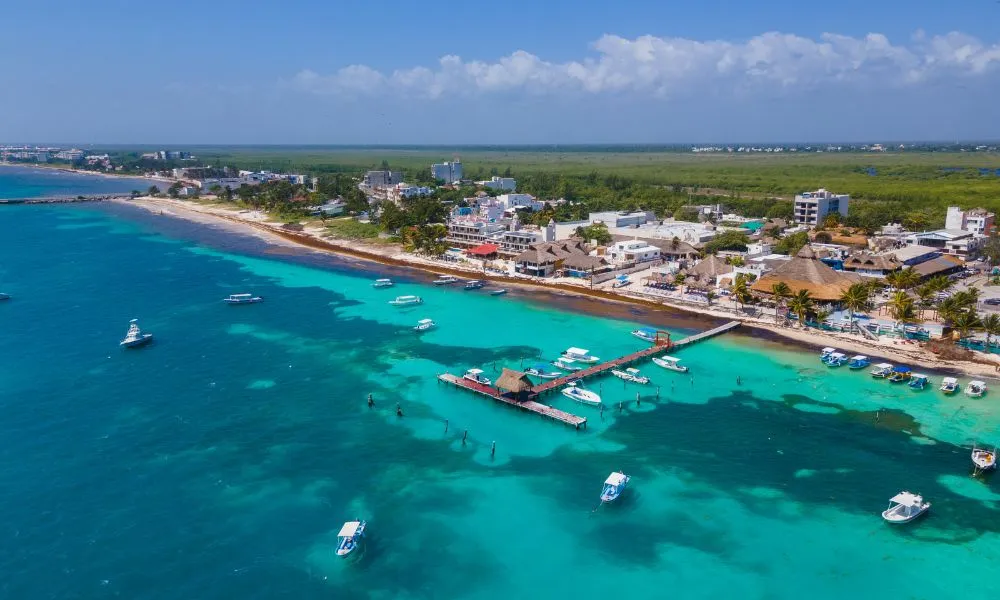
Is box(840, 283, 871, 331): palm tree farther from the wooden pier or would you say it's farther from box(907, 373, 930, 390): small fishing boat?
the wooden pier

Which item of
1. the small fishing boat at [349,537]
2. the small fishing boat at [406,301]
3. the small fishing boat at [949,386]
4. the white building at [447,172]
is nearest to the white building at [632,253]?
the small fishing boat at [406,301]

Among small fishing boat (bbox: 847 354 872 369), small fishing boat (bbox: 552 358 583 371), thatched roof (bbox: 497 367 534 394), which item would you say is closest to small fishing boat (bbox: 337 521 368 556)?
thatched roof (bbox: 497 367 534 394)

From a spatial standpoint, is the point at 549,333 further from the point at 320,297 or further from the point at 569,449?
the point at 320,297

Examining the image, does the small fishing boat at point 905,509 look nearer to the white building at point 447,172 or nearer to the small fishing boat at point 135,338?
the small fishing boat at point 135,338

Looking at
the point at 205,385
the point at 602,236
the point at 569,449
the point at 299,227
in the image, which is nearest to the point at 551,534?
the point at 569,449

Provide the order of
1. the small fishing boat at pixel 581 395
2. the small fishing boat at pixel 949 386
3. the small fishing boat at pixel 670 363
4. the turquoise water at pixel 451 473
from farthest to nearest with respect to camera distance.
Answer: the small fishing boat at pixel 670 363 → the small fishing boat at pixel 949 386 → the small fishing boat at pixel 581 395 → the turquoise water at pixel 451 473

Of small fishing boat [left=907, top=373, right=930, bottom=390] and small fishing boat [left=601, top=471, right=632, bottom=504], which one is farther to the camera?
small fishing boat [left=907, top=373, right=930, bottom=390]
